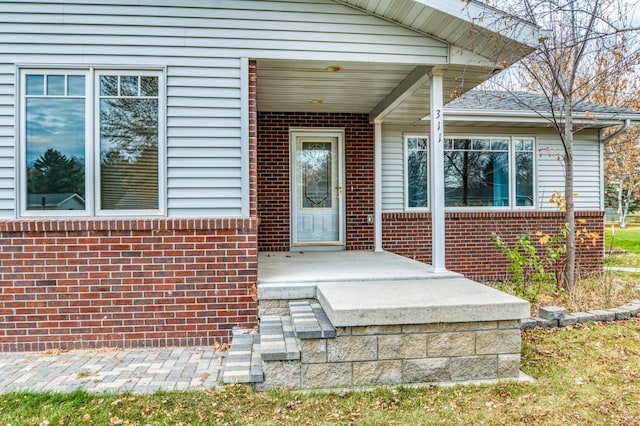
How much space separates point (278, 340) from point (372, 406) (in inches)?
36.5

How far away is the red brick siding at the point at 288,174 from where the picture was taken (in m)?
7.14

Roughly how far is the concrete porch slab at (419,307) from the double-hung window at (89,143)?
2174 mm

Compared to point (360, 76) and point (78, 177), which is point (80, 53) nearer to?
point (78, 177)

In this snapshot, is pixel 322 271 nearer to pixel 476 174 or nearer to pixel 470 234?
pixel 470 234

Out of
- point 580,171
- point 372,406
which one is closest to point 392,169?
point 580,171

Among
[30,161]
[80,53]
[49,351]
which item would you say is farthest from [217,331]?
[80,53]

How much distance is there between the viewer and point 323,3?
14.9 ft

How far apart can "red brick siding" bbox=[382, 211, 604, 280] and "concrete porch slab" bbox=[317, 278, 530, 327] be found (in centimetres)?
376

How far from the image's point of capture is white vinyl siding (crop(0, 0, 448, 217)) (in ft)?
13.8

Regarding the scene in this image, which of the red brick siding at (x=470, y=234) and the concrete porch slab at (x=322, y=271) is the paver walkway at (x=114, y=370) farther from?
the red brick siding at (x=470, y=234)

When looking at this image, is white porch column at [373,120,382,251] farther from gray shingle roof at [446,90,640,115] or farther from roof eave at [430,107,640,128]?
gray shingle roof at [446,90,640,115]

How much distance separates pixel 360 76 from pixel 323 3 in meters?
1.05

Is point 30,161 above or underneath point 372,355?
above

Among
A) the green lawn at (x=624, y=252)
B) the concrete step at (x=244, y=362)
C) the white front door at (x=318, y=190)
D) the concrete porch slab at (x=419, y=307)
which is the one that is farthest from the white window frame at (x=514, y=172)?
the concrete step at (x=244, y=362)
